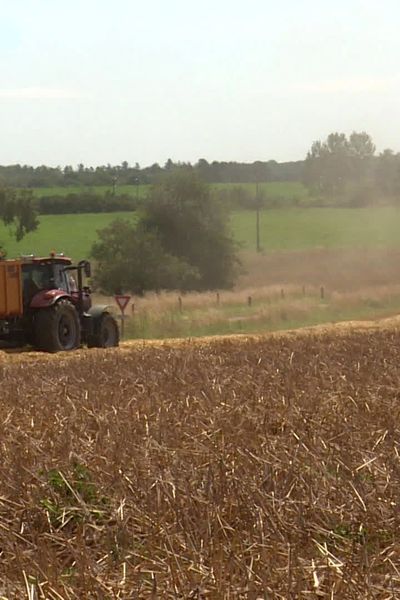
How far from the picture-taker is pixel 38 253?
73688mm

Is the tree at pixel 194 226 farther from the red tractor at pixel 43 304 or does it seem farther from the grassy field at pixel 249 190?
the grassy field at pixel 249 190

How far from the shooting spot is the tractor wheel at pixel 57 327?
21891 mm

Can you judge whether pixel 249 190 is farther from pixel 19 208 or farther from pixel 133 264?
pixel 133 264

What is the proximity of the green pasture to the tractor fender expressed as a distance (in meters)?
43.4

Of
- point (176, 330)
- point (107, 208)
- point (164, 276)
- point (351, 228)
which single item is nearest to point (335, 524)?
point (176, 330)

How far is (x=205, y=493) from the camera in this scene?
19.1ft

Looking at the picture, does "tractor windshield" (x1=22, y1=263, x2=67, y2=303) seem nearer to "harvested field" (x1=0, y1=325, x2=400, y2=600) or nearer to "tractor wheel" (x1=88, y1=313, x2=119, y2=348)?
"tractor wheel" (x1=88, y1=313, x2=119, y2=348)

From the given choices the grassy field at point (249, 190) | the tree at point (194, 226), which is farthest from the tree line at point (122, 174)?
the tree at point (194, 226)

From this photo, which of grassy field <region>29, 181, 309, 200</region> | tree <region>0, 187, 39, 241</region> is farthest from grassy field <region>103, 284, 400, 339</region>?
grassy field <region>29, 181, 309, 200</region>

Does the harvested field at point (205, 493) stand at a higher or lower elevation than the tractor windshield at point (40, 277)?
higher

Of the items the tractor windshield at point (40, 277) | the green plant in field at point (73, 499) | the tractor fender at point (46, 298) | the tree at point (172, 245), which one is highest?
the green plant in field at point (73, 499)

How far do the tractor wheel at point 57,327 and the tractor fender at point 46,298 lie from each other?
13cm

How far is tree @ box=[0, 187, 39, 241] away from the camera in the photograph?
60.3m

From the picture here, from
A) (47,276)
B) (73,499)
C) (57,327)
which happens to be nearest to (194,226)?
(47,276)
